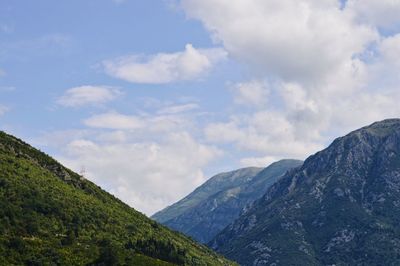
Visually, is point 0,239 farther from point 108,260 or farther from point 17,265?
point 108,260

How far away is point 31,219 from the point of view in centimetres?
18638

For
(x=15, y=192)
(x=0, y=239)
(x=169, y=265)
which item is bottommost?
(x=169, y=265)

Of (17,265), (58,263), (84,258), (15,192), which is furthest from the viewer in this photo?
(15,192)

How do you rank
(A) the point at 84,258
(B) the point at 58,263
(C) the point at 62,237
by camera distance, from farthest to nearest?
(C) the point at 62,237
(A) the point at 84,258
(B) the point at 58,263

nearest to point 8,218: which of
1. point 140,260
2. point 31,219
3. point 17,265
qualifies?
point 31,219

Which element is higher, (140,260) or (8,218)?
(8,218)

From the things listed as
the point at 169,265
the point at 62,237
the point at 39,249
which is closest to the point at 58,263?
the point at 39,249

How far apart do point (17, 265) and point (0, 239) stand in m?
15.7

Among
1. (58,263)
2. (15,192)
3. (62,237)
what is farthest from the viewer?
(15,192)

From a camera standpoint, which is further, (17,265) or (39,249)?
(39,249)

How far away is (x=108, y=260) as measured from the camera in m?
171

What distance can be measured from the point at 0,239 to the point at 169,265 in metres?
61.4

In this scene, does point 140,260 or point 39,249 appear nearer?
point 39,249

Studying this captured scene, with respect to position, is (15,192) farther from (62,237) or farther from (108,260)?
(108,260)
